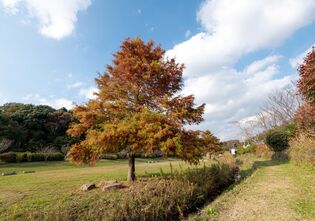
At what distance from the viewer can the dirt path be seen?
6.54m

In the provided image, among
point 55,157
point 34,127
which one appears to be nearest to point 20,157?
point 55,157

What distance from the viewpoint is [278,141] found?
23578 mm

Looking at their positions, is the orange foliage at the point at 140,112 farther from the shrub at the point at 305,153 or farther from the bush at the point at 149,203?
the shrub at the point at 305,153

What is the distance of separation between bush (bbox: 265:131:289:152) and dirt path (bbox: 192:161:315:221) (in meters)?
13.4

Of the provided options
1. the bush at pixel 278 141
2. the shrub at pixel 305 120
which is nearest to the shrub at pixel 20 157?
the bush at pixel 278 141

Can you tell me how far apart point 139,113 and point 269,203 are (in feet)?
18.7

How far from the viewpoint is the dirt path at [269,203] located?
654 centimetres

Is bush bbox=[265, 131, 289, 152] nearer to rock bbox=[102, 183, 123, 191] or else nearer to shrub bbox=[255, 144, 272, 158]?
shrub bbox=[255, 144, 272, 158]

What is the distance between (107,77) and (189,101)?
421cm

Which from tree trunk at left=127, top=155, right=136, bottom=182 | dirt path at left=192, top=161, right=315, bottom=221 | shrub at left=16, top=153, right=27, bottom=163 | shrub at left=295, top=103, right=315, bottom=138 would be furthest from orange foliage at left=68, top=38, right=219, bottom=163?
shrub at left=16, top=153, right=27, bottom=163

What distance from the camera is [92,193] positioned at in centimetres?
929

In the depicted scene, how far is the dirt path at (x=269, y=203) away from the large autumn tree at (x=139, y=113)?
2284mm

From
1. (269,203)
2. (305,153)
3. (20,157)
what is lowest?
(269,203)

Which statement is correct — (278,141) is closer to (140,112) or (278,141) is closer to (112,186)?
(140,112)
